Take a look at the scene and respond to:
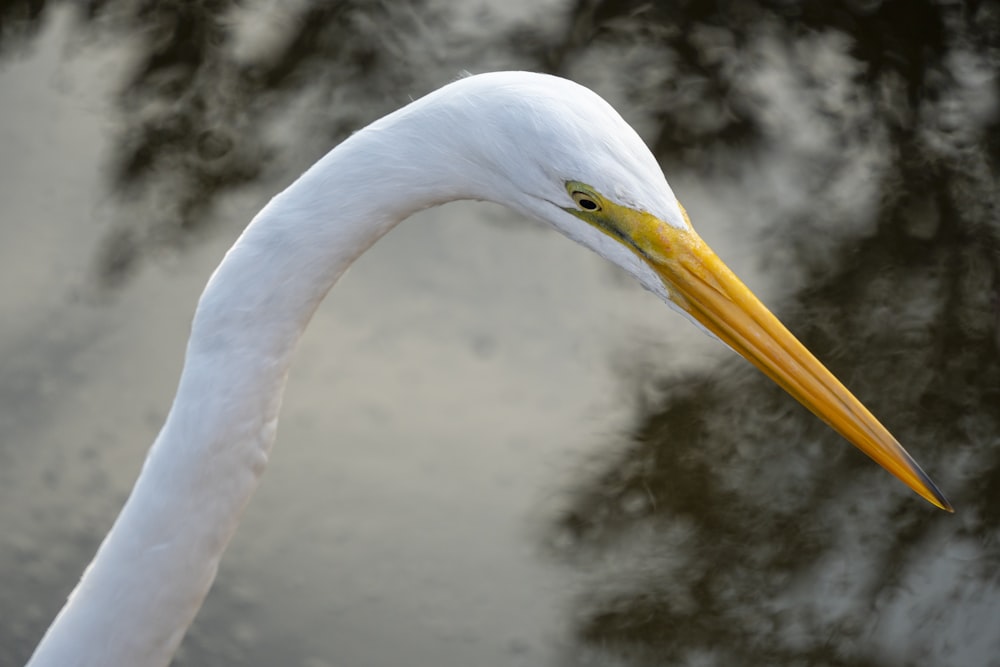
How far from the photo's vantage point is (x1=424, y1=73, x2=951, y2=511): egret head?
119 cm

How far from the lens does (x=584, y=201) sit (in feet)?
4.06

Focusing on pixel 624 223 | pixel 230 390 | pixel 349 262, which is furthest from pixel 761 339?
pixel 230 390

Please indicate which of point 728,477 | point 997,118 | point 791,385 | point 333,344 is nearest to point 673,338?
point 728,477

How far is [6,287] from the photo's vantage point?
3.15 meters

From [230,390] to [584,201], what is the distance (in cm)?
47

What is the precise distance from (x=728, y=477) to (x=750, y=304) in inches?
63.9

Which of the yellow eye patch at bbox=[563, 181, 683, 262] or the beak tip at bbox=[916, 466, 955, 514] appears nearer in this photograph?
the yellow eye patch at bbox=[563, 181, 683, 262]

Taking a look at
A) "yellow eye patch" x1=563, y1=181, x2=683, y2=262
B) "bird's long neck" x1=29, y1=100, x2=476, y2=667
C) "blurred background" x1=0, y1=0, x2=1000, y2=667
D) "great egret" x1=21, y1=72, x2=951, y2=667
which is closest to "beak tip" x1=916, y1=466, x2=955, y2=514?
"great egret" x1=21, y1=72, x2=951, y2=667

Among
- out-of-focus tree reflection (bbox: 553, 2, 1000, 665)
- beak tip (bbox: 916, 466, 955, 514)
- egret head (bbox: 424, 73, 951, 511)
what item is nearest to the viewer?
egret head (bbox: 424, 73, 951, 511)

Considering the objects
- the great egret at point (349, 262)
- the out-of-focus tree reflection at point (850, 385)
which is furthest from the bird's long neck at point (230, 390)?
the out-of-focus tree reflection at point (850, 385)

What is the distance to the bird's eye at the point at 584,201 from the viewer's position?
122 cm

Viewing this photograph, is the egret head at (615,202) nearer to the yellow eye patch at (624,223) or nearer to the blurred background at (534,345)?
the yellow eye patch at (624,223)

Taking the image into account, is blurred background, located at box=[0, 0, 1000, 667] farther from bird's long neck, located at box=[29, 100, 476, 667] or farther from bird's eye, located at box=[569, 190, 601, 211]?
bird's eye, located at box=[569, 190, 601, 211]

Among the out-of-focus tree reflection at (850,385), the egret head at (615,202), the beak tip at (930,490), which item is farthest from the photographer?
the out-of-focus tree reflection at (850,385)
